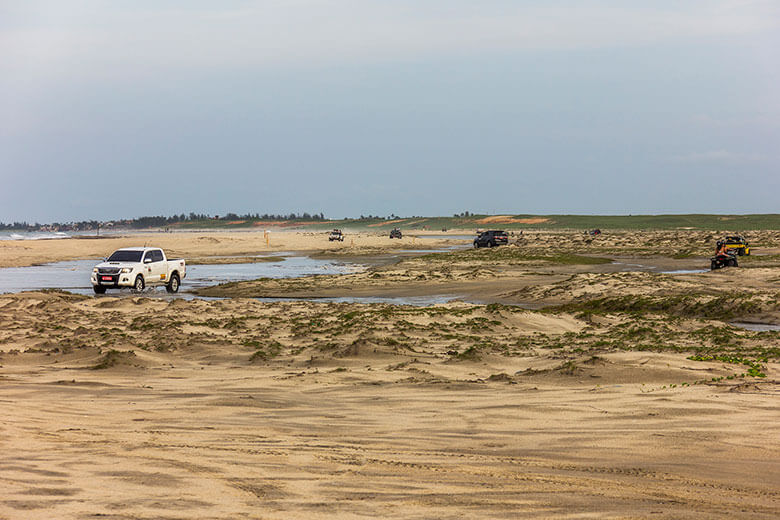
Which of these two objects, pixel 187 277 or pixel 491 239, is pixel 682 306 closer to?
pixel 187 277

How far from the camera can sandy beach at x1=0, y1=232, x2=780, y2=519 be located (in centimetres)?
535

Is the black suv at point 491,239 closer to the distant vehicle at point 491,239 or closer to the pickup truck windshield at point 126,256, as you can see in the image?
the distant vehicle at point 491,239

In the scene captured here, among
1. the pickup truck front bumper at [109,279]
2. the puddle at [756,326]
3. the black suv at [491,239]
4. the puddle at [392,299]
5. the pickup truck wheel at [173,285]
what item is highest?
the black suv at [491,239]

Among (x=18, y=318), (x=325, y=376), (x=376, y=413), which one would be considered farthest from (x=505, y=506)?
(x=18, y=318)

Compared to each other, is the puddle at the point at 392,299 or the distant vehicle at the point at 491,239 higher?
the distant vehicle at the point at 491,239

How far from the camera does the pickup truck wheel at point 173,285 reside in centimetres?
3172

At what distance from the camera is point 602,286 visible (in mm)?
26312

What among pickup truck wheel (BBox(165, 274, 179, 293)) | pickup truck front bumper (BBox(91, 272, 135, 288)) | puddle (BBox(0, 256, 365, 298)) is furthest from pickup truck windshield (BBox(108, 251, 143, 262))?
pickup truck wheel (BBox(165, 274, 179, 293))

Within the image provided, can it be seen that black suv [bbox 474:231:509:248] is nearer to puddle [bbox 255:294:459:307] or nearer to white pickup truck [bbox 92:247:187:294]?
white pickup truck [bbox 92:247:187:294]

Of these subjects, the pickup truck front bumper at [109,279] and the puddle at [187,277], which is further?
the puddle at [187,277]

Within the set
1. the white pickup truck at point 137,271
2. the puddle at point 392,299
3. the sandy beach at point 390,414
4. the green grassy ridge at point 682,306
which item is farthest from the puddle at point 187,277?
the green grassy ridge at point 682,306

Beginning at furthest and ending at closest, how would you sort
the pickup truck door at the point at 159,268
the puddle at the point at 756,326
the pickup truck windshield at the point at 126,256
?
the pickup truck door at the point at 159,268, the pickup truck windshield at the point at 126,256, the puddle at the point at 756,326

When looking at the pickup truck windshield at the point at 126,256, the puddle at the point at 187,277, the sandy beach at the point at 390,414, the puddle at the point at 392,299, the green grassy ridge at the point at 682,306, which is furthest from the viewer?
the puddle at the point at 187,277

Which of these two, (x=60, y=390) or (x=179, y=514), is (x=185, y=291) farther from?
(x=179, y=514)
